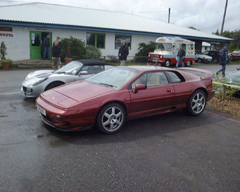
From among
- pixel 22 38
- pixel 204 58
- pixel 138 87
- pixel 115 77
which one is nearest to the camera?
pixel 138 87

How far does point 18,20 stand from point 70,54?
4384mm

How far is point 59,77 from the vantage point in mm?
7004

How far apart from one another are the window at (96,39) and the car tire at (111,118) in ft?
58.0

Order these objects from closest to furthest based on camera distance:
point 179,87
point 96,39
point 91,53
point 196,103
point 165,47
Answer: point 179,87 → point 196,103 → point 91,53 → point 165,47 → point 96,39

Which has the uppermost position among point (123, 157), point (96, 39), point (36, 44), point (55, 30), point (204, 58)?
point (55, 30)

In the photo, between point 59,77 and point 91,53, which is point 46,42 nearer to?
point 91,53

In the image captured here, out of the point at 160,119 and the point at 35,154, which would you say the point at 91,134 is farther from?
the point at 160,119

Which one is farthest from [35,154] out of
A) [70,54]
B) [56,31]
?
[56,31]

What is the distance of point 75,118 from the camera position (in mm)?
4152

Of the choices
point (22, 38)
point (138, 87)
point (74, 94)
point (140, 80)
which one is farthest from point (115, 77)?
point (22, 38)

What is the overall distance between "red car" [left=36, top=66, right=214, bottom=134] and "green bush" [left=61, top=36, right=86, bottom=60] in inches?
530

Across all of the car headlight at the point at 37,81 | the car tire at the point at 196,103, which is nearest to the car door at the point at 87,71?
the car headlight at the point at 37,81

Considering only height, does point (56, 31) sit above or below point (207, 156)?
above

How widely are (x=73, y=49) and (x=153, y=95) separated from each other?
47.7 feet
